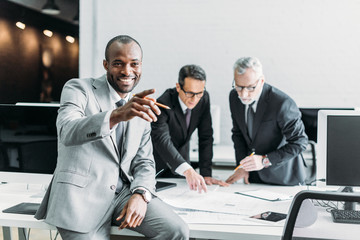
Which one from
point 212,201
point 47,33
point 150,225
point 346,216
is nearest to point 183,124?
point 212,201

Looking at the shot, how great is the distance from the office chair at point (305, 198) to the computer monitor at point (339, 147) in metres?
0.81

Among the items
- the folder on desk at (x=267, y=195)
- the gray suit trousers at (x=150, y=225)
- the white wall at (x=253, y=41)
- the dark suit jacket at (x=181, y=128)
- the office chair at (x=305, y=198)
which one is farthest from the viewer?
the white wall at (x=253, y=41)

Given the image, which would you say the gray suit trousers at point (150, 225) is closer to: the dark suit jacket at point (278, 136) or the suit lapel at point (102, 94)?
the suit lapel at point (102, 94)

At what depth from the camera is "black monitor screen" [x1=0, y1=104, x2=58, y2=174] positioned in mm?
2035

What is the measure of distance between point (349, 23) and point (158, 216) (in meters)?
3.50

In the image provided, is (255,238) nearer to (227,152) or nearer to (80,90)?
(80,90)

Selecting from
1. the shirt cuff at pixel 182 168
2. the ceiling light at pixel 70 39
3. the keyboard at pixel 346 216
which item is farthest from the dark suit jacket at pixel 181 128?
→ the ceiling light at pixel 70 39

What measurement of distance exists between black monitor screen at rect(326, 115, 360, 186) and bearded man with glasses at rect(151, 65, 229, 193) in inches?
25.2

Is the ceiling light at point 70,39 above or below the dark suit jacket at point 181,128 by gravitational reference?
above

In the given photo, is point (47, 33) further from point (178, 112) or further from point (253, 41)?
point (178, 112)

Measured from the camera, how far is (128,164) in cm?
170

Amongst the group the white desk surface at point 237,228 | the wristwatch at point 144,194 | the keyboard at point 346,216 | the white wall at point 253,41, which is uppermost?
the white wall at point 253,41

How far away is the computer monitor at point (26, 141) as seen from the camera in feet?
6.68

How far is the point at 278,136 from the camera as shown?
2.37 m
